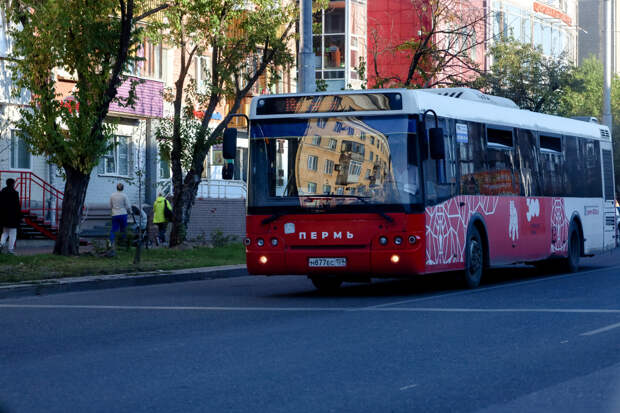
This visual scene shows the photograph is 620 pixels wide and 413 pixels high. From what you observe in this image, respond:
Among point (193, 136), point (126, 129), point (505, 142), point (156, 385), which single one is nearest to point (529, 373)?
point (156, 385)

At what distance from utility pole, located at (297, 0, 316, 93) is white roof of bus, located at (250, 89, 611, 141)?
5328 millimetres

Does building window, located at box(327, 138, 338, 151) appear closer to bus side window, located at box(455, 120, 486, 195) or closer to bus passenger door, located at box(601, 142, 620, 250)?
bus side window, located at box(455, 120, 486, 195)

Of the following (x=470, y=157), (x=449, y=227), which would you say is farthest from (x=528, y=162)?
(x=449, y=227)

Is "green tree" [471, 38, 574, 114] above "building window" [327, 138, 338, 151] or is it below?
above

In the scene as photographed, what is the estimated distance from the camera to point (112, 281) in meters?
19.8

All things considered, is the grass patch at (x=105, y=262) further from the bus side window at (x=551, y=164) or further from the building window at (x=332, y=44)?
the building window at (x=332, y=44)

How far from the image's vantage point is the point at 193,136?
3136cm

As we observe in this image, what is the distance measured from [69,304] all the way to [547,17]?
5672cm

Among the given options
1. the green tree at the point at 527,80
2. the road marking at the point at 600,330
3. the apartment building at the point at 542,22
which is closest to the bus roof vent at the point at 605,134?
the road marking at the point at 600,330

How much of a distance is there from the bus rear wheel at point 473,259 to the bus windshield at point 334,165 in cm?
215

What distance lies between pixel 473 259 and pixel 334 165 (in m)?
3.17

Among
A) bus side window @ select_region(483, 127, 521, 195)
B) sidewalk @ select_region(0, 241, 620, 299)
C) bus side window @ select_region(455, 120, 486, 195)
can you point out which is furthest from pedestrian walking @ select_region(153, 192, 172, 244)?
bus side window @ select_region(455, 120, 486, 195)

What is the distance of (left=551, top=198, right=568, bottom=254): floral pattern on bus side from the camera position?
22.0 metres

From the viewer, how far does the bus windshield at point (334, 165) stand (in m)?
16.1
